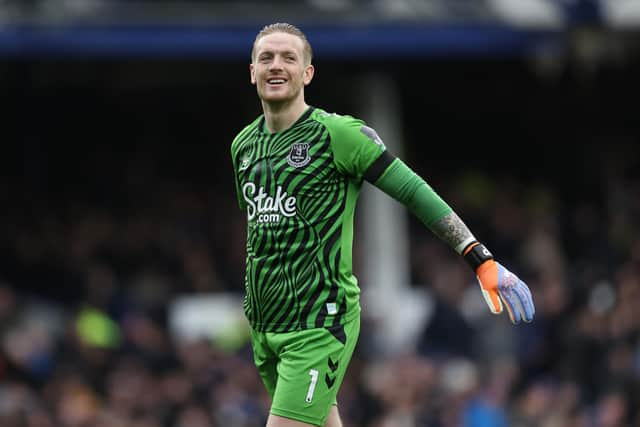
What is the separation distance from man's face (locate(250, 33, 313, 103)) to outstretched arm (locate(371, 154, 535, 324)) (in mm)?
567

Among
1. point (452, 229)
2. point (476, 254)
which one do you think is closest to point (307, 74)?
point (452, 229)

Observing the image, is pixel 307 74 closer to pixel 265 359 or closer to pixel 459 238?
pixel 459 238

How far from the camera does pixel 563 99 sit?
68.3 ft

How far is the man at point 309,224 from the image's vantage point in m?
6.20

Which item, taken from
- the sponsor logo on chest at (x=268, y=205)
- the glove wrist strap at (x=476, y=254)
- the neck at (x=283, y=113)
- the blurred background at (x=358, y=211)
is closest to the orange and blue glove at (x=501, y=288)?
the glove wrist strap at (x=476, y=254)

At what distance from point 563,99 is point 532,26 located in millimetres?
4333

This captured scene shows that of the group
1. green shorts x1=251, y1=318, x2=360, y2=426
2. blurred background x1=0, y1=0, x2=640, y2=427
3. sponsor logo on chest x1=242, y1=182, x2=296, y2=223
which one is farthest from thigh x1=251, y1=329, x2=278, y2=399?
blurred background x1=0, y1=0, x2=640, y2=427

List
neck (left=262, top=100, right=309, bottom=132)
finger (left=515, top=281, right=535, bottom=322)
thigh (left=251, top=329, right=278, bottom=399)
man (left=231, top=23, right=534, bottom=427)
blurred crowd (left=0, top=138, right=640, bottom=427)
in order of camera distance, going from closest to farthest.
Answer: finger (left=515, top=281, right=535, bottom=322), man (left=231, top=23, right=534, bottom=427), neck (left=262, top=100, right=309, bottom=132), thigh (left=251, top=329, right=278, bottom=399), blurred crowd (left=0, top=138, right=640, bottom=427)

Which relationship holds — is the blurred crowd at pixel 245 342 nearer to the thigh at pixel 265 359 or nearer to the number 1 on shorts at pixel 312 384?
the thigh at pixel 265 359

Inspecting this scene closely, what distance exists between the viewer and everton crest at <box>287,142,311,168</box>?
20.6ft

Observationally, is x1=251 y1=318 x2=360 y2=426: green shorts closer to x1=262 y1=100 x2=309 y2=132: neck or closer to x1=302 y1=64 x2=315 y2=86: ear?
x1=262 y1=100 x2=309 y2=132: neck

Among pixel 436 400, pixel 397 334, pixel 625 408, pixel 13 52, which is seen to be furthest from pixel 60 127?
pixel 625 408

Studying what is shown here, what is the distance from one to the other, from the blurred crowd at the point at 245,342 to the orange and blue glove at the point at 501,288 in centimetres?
586

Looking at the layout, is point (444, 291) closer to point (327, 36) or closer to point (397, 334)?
point (397, 334)
